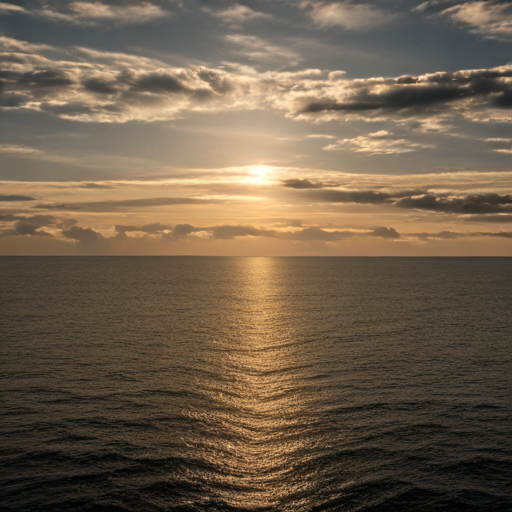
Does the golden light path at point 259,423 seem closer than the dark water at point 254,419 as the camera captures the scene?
No

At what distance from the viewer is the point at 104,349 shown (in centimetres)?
6000

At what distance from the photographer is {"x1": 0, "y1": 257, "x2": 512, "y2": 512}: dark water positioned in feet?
84.6

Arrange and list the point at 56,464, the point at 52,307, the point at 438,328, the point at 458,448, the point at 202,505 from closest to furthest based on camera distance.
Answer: the point at 202,505 → the point at 56,464 → the point at 458,448 → the point at 438,328 → the point at 52,307

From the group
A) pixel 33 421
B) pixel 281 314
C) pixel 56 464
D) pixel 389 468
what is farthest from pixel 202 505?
pixel 281 314

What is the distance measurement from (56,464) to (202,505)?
1081 centimetres

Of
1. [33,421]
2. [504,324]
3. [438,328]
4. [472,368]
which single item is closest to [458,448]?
[472,368]

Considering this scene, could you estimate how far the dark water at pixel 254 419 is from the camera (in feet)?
84.6

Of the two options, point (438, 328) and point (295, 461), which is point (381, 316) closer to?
point (438, 328)

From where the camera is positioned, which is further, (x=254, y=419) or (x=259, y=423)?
(x=254, y=419)

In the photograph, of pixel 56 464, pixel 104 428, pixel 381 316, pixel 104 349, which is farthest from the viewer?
pixel 381 316

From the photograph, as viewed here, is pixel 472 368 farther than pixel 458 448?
Yes

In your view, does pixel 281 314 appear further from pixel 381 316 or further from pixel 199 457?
pixel 199 457

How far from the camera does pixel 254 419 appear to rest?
37.1m

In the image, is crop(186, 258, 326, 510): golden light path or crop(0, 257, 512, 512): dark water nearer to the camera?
crop(0, 257, 512, 512): dark water
